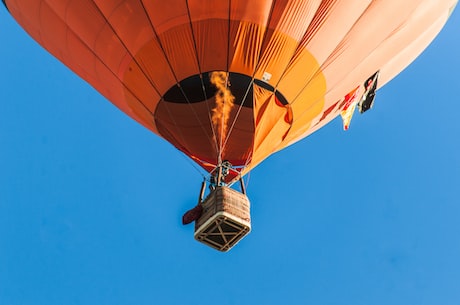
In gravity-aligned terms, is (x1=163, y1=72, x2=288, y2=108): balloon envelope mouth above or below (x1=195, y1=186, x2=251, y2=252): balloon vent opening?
above

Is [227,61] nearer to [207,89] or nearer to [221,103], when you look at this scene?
[207,89]

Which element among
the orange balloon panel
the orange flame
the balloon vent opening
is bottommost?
the balloon vent opening

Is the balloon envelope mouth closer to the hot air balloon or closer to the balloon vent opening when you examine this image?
the hot air balloon

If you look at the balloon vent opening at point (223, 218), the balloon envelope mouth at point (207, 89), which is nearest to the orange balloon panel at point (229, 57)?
the balloon envelope mouth at point (207, 89)

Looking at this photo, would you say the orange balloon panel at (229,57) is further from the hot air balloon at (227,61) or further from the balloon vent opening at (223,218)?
the balloon vent opening at (223,218)

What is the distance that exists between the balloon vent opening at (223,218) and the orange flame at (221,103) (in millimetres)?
1112

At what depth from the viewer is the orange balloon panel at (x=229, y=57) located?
Answer: 25.8ft

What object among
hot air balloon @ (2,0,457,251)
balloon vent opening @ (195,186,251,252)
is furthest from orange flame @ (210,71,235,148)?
balloon vent opening @ (195,186,251,252)

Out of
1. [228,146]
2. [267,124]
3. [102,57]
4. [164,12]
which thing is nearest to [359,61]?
[267,124]

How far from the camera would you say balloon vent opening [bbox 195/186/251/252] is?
736 cm

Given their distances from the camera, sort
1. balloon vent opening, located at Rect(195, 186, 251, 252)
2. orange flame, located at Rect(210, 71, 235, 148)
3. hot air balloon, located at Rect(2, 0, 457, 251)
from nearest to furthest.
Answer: balloon vent opening, located at Rect(195, 186, 251, 252), hot air balloon, located at Rect(2, 0, 457, 251), orange flame, located at Rect(210, 71, 235, 148)

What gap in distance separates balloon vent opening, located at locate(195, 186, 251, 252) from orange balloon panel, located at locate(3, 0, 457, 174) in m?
1.23

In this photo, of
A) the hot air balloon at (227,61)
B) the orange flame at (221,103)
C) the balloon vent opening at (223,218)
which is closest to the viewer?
the balloon vent opening at (223,218)

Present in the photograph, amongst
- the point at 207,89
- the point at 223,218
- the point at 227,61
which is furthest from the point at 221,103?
the point at 223,218
